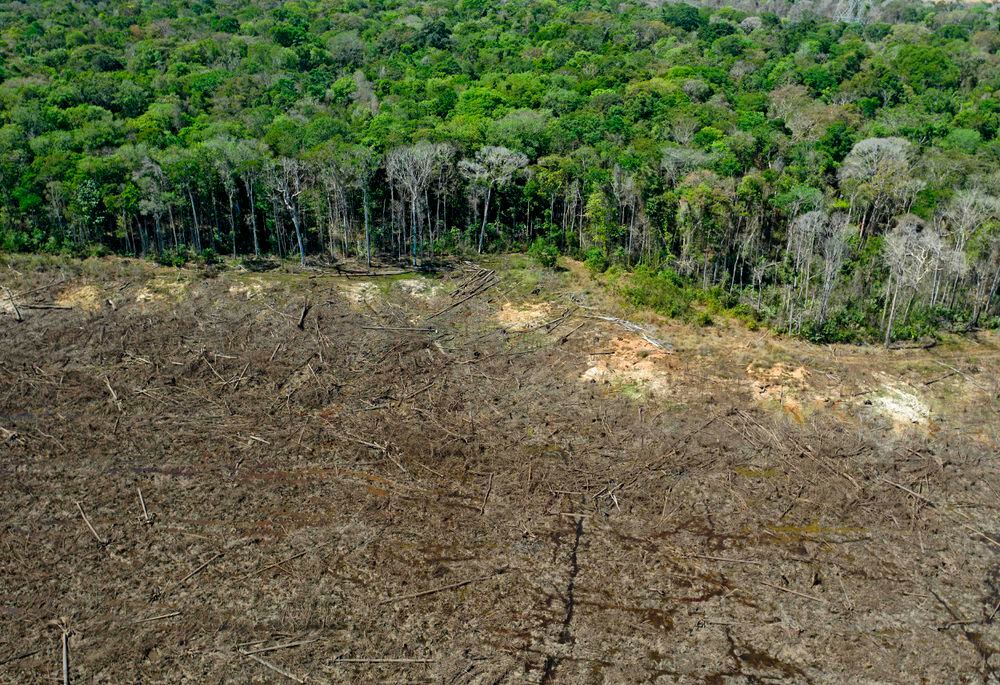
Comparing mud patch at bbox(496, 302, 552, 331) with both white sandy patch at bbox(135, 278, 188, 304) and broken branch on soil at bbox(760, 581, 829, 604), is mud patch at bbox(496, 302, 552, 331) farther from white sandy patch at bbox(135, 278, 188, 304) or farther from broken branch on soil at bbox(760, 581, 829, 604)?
broken branch on soil at bbox(760, 581, 829, 604)

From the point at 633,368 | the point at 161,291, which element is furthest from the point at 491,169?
the point at 161,291

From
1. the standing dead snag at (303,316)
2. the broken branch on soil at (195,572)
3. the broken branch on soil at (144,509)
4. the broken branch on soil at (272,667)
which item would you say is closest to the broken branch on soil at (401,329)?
the standing dead snag at (303,316)

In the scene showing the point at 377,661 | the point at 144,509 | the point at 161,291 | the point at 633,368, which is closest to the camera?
the point at 377,661

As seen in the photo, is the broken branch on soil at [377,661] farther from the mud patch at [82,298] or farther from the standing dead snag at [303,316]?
the mud patch at [82,298]

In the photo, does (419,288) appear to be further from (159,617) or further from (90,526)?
(159,617)

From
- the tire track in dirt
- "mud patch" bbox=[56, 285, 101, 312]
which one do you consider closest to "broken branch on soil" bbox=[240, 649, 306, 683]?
the tire track in dirt

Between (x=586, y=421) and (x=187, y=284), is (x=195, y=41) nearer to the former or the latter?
(x=187, y=284)
